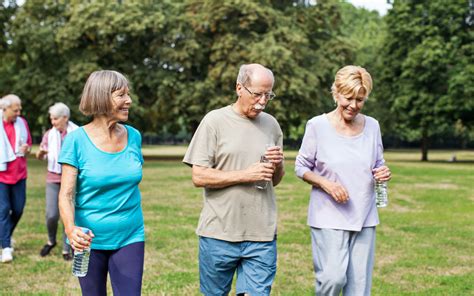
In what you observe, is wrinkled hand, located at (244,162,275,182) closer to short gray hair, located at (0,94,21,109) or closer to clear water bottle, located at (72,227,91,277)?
clear water bottle, located at (72,227,91,277)

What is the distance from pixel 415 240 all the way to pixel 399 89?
36.0 meters

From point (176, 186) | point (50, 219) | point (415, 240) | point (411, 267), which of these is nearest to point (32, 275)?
point (50, 219)

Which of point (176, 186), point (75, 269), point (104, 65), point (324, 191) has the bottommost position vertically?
point (176, 186)

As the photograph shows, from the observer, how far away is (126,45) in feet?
126

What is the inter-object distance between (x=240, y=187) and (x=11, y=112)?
5.07m

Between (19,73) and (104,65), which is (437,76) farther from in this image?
(19,73)

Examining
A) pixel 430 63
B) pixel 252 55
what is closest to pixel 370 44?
pixel 430 63

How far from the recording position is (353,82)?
452cm

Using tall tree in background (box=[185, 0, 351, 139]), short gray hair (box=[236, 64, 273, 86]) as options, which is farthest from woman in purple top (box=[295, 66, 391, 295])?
tall tree in background (box=[185, 0, 351, 139])

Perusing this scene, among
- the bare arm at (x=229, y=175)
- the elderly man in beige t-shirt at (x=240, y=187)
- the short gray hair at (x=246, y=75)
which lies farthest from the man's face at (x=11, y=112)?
the short gray hair at (x=246, y=75)

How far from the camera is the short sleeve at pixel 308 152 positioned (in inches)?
186

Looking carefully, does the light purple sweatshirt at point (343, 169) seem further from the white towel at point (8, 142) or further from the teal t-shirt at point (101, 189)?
the white towel at point (8, 142)

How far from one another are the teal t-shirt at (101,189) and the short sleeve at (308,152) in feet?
4.38

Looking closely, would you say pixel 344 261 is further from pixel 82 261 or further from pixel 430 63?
pixel 430 63
